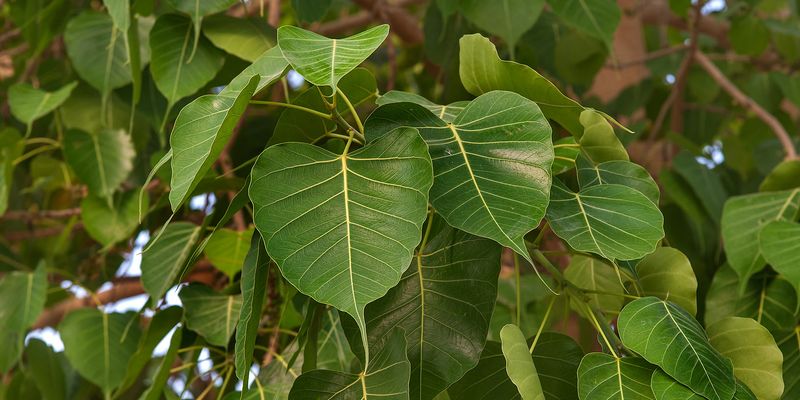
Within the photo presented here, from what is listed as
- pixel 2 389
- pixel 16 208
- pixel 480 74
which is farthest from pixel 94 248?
pixel 480 74

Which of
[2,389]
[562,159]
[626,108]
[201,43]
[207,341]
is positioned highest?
[562,159]

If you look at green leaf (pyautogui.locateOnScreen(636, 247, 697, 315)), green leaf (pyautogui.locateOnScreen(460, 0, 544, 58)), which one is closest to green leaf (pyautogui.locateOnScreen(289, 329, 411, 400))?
green leaf (pyautogui.locateOnScreen(636, 247, 697, 315))

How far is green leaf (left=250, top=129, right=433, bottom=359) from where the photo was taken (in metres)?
0.56

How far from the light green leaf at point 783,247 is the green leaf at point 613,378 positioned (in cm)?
25

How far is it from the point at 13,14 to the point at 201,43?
0.50 m

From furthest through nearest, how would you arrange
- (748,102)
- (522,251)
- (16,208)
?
(16,208) → (748,102) → (522,251)

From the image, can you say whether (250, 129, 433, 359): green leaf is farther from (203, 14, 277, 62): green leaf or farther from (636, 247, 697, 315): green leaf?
(203, 14, 277, 62): green leaf

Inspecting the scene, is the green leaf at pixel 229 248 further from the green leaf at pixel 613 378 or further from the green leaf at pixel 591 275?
the green leaf at pixel 613 378

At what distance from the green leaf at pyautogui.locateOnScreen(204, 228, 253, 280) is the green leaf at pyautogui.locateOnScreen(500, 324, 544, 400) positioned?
505mm

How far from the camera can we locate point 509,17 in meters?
1.14

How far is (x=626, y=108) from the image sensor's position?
1744mm

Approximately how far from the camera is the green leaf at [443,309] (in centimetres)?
66

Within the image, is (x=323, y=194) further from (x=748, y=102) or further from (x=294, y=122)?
(x=748, y=102)

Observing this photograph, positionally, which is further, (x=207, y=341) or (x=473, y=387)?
(x=207, y=341)
